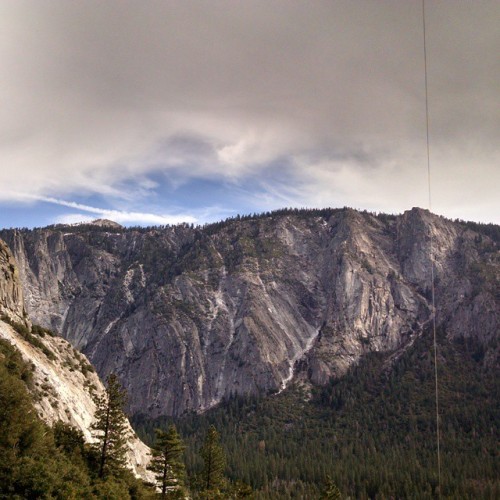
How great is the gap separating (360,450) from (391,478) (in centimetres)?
3850

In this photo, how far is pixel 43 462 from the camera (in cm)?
4159

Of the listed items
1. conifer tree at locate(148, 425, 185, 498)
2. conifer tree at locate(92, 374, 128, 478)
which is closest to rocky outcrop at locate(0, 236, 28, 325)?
conifer tree at locate(92, 374, 128, 478)

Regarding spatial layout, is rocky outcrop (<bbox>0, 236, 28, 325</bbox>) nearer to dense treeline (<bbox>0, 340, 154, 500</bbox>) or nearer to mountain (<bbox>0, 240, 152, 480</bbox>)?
mountain (<bbox>0, 240, 152, 480</bbox>)

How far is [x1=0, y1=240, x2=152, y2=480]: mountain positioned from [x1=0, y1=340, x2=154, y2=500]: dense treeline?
628 cm

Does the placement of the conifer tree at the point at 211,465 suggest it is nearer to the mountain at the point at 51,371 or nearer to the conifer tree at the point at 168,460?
the mountain at the point at 51,371

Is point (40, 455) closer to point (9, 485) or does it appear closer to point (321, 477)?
point (9, 485)

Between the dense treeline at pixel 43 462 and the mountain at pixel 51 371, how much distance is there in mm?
6279

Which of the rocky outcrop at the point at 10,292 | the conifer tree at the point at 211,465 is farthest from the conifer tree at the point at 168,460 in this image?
the rocky outcrop at the point at 10,292

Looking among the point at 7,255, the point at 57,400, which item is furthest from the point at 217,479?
the point at 7,255

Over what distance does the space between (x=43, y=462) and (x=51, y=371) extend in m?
29.3

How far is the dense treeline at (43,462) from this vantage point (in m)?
39.1

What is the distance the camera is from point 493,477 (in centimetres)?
16238

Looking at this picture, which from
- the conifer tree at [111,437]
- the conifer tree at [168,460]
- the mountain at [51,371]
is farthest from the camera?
the mountain at [51,371]

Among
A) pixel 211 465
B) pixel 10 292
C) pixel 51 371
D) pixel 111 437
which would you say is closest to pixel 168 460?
pixel 111 437
